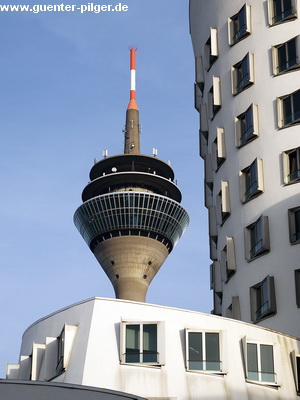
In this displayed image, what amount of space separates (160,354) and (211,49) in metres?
22.2

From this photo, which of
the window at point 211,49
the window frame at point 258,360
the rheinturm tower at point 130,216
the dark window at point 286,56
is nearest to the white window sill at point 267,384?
the window frame at point 258,360

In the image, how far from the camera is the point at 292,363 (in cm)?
3575

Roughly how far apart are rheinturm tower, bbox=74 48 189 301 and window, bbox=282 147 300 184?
104 meters

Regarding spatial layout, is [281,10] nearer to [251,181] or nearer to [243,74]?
[243,74]

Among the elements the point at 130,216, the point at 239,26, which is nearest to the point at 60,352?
A: the point at 239,26

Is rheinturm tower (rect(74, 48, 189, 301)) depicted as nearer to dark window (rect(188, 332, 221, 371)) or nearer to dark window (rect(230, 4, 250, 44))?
dark window (rect(230, 4, 250, 44))

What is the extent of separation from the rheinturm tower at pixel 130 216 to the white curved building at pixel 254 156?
96.7m

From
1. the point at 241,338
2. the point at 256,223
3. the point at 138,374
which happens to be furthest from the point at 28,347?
the point at 256,223

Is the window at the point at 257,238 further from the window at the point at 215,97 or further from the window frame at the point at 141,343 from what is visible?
the window frame at the point at 141,343

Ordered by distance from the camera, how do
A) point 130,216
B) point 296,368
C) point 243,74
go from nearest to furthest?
point 296,368, point 243,74, point 130,216

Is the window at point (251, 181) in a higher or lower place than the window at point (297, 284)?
higher

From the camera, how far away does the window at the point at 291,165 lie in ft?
139

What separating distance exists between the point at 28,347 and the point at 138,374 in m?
6.64

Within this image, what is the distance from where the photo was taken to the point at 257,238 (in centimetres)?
4238
